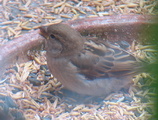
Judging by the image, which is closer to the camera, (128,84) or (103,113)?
(103,113)

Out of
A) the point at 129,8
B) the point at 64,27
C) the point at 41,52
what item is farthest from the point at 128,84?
the point at 129,8

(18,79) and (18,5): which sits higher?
(18,5)

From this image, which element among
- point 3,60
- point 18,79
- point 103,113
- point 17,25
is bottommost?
point 103,113

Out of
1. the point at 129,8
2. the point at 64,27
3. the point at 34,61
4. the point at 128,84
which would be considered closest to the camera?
the point at 64,27

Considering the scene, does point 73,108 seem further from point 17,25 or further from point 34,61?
point 17,25
